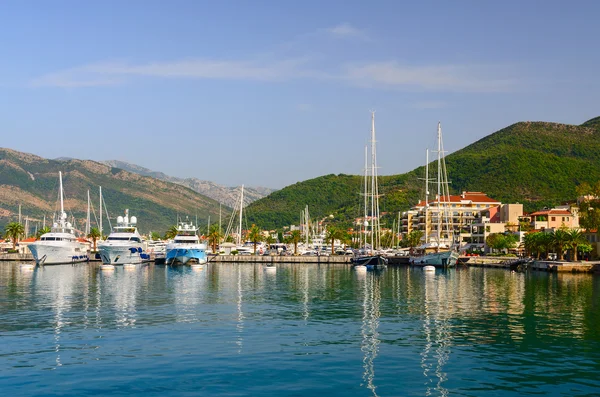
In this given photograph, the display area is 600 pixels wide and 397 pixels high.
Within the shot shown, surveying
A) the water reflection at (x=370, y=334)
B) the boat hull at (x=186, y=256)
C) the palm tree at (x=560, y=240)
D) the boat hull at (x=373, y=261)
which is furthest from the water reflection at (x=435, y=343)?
the boat hull at (x=186, y=256)

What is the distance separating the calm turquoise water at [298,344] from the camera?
25297mm

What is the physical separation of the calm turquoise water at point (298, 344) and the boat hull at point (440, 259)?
5213 cm

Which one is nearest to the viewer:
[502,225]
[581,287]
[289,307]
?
[289,307]

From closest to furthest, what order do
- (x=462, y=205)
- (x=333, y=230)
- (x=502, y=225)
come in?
(x=333, y=230), (x=502, y=225), (x=462, y=205)

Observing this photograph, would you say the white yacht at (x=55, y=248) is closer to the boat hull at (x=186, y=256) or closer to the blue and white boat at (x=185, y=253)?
the blue and white boat at (x=185, y=253)

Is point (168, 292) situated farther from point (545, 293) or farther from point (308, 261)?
point (308, 261)

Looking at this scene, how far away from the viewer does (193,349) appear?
104ft

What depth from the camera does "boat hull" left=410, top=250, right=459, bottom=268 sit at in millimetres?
113312

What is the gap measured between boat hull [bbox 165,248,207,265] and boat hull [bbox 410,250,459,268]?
41.8 m

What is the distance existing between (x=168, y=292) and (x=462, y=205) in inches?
5655

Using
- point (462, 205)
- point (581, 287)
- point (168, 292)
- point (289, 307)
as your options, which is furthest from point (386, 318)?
point (462, 205)

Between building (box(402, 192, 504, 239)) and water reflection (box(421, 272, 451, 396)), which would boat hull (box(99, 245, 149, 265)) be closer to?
water reflection (box(421, 272, 451, 396))

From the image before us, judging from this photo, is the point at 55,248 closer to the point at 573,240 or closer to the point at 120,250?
the point at 120,250

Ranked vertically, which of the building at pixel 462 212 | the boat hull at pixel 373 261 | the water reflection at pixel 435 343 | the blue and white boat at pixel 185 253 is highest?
the building at pixel 462 212
